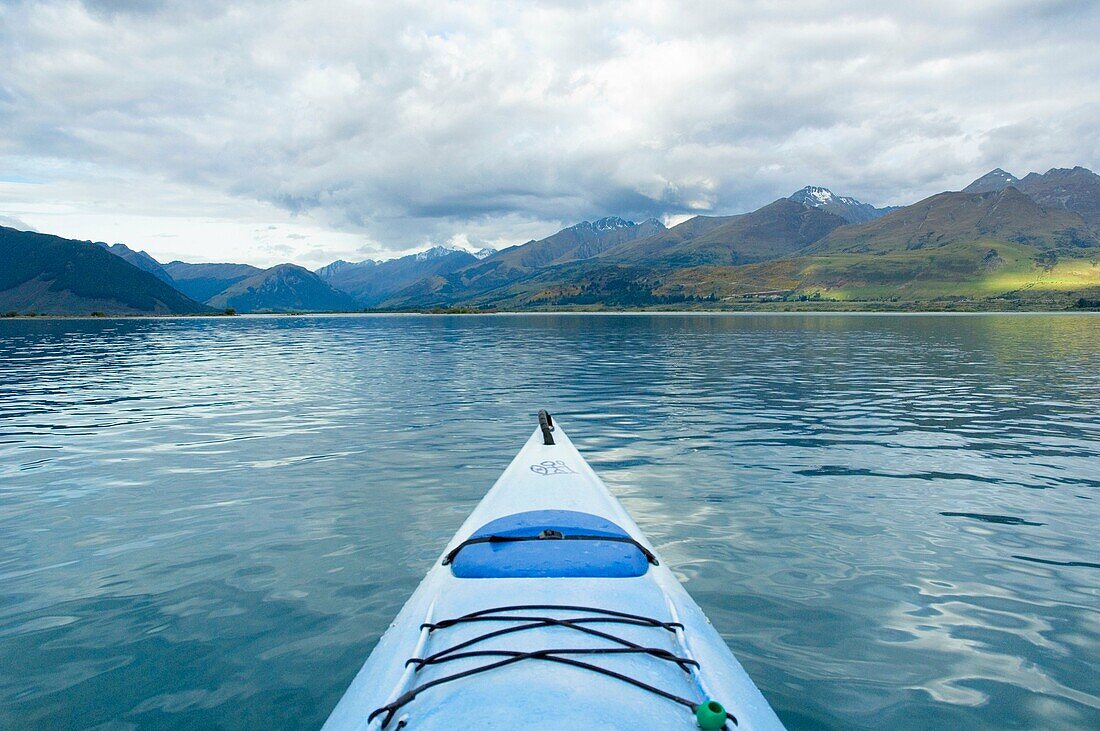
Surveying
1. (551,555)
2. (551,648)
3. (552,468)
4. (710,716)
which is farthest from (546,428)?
(710,716)

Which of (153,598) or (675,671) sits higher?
(675,671)

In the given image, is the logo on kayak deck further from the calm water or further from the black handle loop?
the calm water

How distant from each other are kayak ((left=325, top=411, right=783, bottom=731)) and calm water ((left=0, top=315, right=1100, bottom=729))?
187cm

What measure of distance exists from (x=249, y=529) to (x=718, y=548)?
9081mm

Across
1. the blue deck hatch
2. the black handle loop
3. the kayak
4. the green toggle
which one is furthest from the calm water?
the green toggle

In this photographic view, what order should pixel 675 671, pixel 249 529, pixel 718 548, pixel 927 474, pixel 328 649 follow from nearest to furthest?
pixel 675 671
pixel 328 649
pixel 718 548
pixel 249 529
pixel 927 474

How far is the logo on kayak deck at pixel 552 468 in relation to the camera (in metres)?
11.4

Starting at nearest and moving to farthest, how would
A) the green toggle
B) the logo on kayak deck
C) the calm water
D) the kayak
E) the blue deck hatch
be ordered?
the green toggle
the kayak
the blue deck hatch
the calm water
the logo on kayak deck

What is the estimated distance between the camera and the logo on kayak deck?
1141 cm

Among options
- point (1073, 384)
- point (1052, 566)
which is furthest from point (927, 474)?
point (1073, 384)

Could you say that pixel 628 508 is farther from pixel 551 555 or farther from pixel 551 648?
pixel 551 648

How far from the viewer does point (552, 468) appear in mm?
11703

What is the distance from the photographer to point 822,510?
12.6m

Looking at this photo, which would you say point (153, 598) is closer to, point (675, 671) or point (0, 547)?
point (0, 547)
